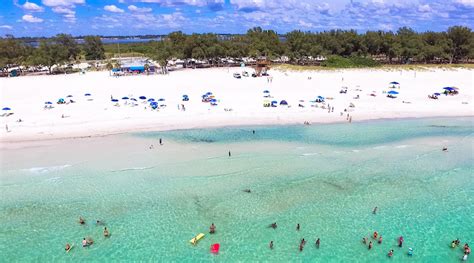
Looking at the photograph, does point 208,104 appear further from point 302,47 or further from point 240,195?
point 302,47

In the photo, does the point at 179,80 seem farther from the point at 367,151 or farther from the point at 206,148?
the point at 367,151

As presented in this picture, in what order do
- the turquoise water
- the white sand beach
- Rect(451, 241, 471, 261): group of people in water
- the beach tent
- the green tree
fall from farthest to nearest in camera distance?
the green tree < the beach tent < the white sand beach < the turquoise water < Rect(451, 241, 471, 261): group of people in water

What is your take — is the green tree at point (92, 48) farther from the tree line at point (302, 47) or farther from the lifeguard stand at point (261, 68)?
the lifeguard stand at point (261, 68)

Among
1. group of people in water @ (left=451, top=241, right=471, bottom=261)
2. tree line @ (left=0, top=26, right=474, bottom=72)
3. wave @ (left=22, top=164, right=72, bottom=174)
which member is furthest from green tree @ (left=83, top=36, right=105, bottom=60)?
group of people in water @ (left=451, top=241, right=471, bottom=261)

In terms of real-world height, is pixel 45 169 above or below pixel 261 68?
below

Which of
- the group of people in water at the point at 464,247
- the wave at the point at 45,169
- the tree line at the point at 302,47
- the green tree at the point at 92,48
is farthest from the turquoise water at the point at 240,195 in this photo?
the green tree at the point at 92,48

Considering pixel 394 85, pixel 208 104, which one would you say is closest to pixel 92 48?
pixel 208 104

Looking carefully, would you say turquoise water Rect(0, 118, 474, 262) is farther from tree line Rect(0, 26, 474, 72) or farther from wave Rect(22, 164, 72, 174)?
tree line Rect(0, 26, 474, 72)
